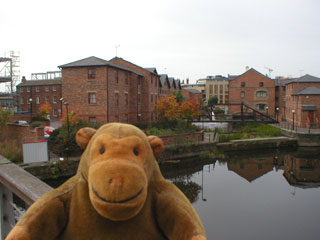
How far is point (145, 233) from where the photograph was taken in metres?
1.55

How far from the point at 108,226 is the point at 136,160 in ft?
1.27

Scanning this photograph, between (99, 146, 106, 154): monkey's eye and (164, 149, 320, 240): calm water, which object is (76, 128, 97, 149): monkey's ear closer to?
(99, 146, 106, 154): monkey's eye

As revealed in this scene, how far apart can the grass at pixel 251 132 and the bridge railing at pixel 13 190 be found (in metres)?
26.3

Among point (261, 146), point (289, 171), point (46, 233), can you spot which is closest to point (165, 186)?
point (46, 233)

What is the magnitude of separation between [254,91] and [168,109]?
23.5 meters

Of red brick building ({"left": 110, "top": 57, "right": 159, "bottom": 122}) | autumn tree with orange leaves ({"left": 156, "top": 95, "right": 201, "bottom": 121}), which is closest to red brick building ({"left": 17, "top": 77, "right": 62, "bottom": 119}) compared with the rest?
red brick building ({"left": 110, "top": 57, "right": 159, "bottom": 122})

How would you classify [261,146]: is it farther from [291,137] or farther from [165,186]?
[165,186]

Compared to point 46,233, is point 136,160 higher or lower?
higher

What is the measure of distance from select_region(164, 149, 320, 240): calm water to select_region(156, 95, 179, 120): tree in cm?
723

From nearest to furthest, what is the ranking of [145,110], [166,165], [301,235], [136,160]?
[136,160] < [301,235] < [166,165] < [145,110]

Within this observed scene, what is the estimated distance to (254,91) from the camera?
47719 mm

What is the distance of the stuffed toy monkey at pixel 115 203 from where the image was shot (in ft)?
4.62

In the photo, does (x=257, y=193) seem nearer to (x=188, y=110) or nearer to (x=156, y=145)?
(x=188, y=110)

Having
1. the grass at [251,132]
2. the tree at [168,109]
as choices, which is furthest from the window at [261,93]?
the tree at [168,109]
